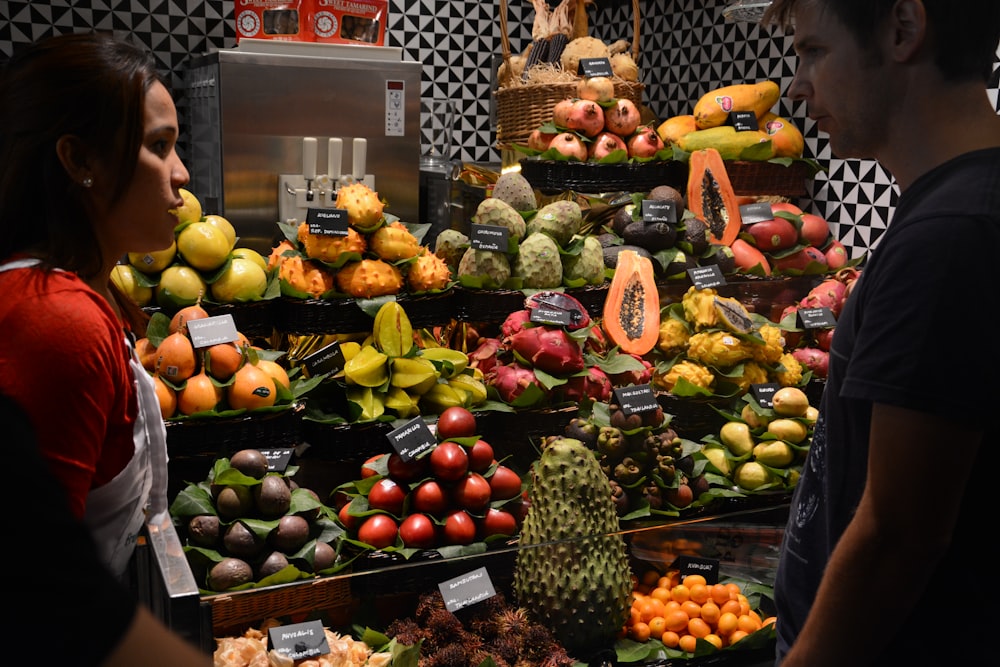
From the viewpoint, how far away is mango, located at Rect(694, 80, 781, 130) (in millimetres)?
3996

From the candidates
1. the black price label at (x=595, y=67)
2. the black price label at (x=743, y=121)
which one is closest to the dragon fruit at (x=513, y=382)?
the black price label at (x=595, y=67)

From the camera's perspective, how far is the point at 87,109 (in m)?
1.42

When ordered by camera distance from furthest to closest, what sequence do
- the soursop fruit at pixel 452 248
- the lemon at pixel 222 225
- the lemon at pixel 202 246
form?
1. the soursop fruit at pixel 452 248
2. the lemon at pixel 222 225
3. the lemon at pixel 202 246

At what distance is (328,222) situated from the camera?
2.87 meters

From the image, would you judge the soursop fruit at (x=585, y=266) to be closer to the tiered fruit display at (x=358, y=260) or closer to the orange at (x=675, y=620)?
the tiered fruit display at (x=358, y=260)

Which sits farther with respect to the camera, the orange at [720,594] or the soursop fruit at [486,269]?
the soursop fruit at [486,269]

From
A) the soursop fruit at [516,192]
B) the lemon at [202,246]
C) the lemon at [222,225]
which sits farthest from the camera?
the soursop fruit at [516,192]

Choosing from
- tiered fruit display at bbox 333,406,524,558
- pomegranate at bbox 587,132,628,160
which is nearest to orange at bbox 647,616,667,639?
tiered fruit display at bbox 333,406,524,558

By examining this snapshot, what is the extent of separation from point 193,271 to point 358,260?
1.66ft

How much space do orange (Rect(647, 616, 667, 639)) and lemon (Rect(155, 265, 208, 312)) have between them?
1549mm

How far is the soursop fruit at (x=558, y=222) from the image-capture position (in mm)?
3270

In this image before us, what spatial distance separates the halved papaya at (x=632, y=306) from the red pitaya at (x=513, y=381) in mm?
427

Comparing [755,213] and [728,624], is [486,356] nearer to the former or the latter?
[728,624]

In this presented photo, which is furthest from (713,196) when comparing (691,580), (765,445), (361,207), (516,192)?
(691,580)
